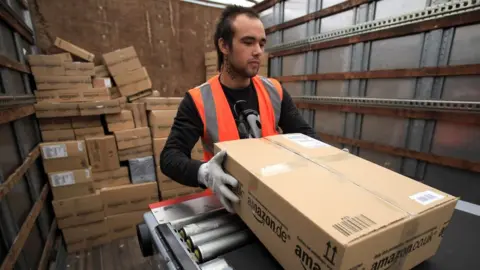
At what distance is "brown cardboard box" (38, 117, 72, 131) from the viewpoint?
2.32 m

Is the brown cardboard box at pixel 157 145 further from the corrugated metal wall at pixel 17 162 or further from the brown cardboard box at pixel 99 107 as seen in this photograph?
the corrugated metal wall at pixel 17 162

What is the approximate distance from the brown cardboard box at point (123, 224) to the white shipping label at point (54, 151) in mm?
867

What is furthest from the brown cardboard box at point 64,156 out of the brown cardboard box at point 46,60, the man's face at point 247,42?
the man's face at point 247,42

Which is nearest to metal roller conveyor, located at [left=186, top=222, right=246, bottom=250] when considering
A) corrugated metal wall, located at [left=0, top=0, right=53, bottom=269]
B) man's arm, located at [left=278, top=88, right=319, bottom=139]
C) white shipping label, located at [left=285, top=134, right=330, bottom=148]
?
white shipping label, located at [left=285, top=134, right=330, bottom=148]

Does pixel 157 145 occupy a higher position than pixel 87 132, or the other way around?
pixel 87 132

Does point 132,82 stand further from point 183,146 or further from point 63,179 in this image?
point 183,146

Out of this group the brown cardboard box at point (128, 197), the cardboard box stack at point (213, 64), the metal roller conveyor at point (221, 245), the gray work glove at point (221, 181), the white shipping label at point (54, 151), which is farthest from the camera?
the cardboard box stack at point (213, 64)

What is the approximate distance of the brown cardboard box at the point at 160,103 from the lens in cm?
277

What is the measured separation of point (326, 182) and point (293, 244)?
0.62ft

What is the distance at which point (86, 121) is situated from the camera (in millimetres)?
2535

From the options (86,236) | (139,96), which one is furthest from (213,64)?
(86,236)

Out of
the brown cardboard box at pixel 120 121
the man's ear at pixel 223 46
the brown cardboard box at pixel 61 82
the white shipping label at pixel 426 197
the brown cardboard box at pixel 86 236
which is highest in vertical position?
the man's ear at pixel 223 46

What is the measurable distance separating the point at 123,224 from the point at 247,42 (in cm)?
254

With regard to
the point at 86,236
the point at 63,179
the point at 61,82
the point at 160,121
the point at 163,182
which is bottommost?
the point at 86,236
